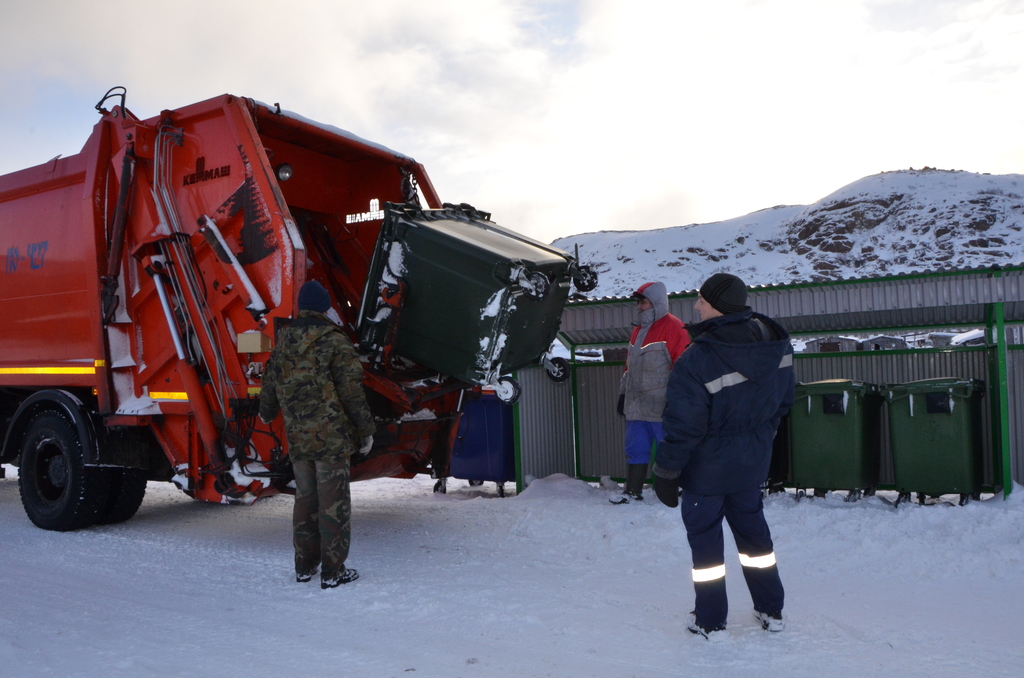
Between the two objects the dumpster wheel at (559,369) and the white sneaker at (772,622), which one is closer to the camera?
the white sneaker at (772,622)

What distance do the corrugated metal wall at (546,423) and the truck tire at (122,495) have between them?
316cm

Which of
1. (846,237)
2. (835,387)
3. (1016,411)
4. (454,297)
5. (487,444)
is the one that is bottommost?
(487,444)

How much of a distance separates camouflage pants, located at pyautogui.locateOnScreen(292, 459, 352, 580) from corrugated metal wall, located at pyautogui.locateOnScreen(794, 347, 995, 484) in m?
4.11

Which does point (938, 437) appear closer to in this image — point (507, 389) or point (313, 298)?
point (507, 389)

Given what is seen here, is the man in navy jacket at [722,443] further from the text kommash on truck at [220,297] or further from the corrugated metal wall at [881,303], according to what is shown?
the corrugated metal wall at [881,303]

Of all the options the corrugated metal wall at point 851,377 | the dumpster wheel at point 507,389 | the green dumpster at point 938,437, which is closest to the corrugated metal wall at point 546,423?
the corrugated metal wall at point 851,377

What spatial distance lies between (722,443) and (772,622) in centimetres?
80

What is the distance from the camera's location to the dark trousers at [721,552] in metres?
3.22

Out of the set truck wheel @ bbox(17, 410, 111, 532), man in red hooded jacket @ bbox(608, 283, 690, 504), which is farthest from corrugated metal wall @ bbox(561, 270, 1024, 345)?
truck wheel @ bbox(17, 410, 111, 532)

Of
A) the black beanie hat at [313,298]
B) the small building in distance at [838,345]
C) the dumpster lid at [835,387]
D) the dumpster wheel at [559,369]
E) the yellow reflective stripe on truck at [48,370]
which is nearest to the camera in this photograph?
the black beanie hat at [313,298]

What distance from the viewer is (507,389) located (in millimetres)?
4367

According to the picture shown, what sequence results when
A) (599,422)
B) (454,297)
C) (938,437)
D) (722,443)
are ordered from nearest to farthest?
1. (722,443)
2. (454,297)
3. (938,437)
4. (599,422)

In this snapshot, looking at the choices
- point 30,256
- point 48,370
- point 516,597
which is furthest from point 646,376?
point 30,256

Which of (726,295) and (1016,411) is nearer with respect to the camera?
(726,295)
